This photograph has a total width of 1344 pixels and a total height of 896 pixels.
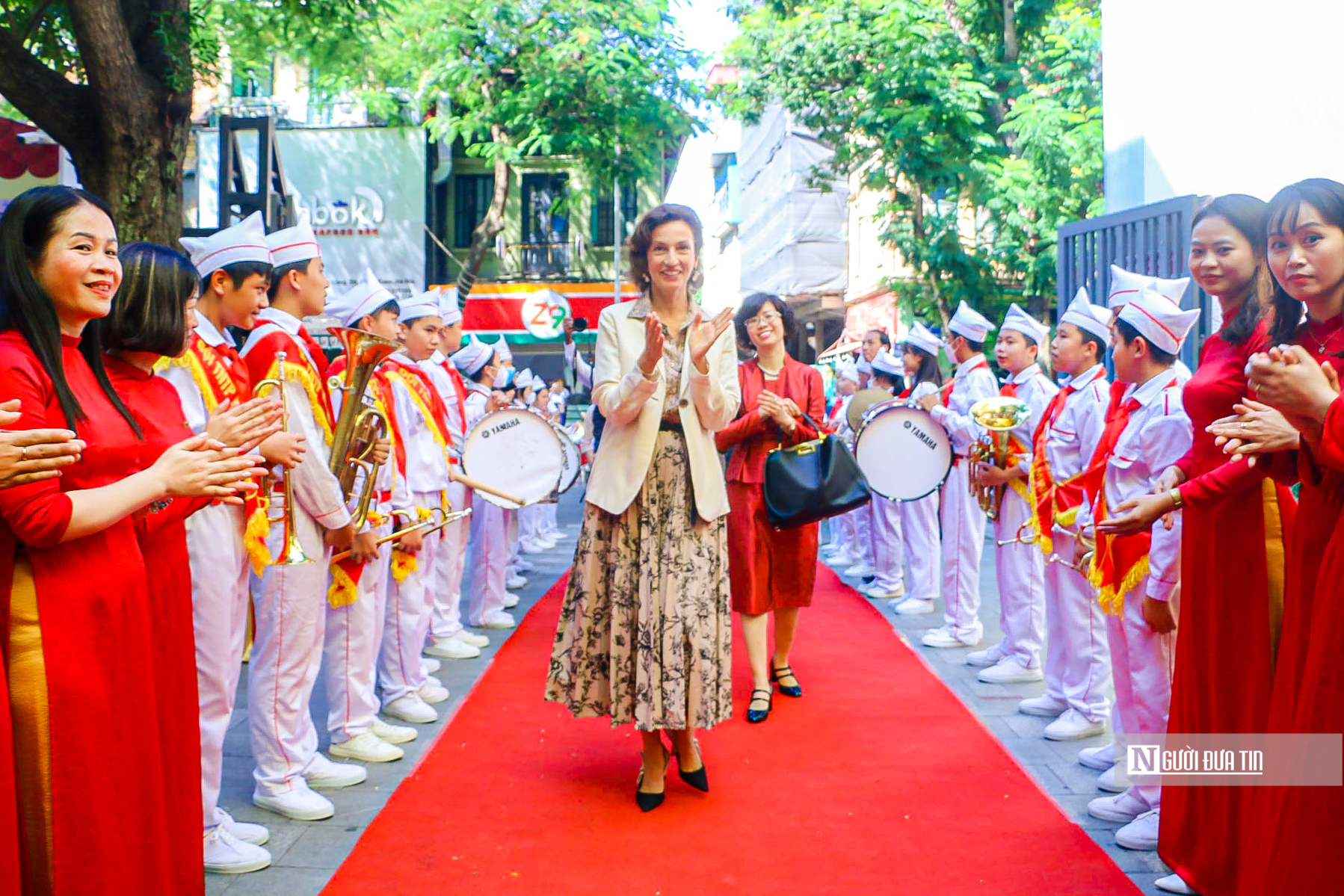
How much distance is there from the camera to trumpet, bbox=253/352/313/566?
Result: 12.4ft

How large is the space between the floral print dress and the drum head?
2670mm

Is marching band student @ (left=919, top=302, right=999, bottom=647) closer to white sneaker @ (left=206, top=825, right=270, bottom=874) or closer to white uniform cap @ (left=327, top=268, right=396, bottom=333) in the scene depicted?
white uniform cap @ (left=327, top=268, right=396, bottom=333)

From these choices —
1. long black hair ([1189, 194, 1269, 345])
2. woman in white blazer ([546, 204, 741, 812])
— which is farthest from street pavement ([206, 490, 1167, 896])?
long black hair ([1189, 194, 1269, 345])

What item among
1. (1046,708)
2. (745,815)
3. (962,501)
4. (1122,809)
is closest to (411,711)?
(745,815)

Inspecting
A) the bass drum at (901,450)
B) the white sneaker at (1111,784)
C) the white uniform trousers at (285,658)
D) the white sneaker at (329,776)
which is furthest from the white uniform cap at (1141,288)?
the white sneaker at (329,776)

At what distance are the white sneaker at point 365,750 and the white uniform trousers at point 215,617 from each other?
1.00 meters

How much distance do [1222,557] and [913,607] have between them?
5.08 m

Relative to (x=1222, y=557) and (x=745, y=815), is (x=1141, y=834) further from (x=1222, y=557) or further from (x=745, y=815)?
(x=745, y=815)

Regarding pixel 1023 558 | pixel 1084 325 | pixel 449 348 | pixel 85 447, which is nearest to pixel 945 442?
pixel 1023 558

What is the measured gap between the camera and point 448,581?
691 cm

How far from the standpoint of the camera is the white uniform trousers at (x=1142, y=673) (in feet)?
12.8

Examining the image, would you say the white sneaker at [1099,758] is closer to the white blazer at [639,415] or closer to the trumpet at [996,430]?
the trumpet at [996,430]

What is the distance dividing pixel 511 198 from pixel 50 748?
1039 inches

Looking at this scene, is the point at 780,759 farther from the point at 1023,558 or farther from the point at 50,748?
the point at 50,748
